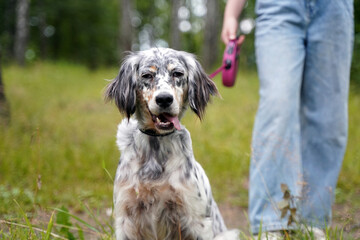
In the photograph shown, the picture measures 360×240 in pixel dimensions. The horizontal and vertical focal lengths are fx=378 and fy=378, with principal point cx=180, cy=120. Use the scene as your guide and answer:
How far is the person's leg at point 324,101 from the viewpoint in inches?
104

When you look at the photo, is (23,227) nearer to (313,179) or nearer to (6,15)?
(313,179)

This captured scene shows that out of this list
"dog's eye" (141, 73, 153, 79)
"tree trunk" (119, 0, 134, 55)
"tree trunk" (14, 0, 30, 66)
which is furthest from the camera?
"tree trunk" (119, 0, 134, 55)

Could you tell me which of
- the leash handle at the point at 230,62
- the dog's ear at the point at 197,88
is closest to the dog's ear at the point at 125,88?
the dog's ear at the point at 197,88

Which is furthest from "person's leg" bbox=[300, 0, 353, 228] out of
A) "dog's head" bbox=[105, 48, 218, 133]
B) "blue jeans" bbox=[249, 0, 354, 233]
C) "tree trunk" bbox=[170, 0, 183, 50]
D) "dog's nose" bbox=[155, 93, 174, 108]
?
"tree trunk" bbox=[170, 0, 183, 50]

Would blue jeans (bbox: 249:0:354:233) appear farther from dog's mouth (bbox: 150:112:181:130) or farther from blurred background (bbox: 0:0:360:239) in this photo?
dog's mouth (bbox: 150:112:181:130)

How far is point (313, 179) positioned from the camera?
2951 mm

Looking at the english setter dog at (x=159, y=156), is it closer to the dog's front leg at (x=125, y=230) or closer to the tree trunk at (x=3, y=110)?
the dog's front leg at (x=125, y=230)

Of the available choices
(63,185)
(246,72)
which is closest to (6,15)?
(246,72)

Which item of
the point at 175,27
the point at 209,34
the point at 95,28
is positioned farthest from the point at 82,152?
the point at 95,28

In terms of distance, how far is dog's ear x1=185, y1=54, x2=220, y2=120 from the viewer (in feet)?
8.10

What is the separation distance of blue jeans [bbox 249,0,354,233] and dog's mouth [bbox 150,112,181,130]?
27.9 inches

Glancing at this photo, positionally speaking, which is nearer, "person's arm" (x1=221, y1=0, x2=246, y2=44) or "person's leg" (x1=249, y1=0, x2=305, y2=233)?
"person's leg" (x1=249, y1=0, x2=305, y2=233)

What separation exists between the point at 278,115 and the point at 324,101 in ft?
1.44

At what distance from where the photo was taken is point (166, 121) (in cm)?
227
